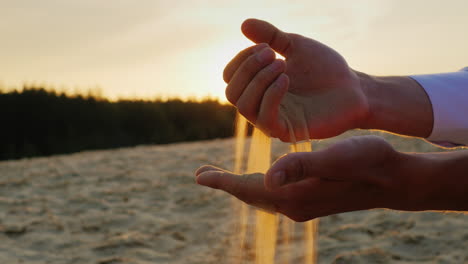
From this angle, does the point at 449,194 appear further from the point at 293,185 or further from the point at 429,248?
the point at 429,248

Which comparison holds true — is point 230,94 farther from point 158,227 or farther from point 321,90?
point 158,227

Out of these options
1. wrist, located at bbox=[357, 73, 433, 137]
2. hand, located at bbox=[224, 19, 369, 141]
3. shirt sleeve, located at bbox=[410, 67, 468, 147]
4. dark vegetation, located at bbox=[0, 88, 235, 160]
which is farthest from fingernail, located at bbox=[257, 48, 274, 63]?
dark vegetation, located at bbox=[0, 88, 235, 160]

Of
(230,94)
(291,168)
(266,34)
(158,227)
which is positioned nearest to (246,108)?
(230,94)

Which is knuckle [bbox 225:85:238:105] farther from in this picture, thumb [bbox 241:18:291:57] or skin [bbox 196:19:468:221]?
thumb [bbox 241:18:291:57]

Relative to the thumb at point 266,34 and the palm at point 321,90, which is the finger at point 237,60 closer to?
the thumb at point 266,34

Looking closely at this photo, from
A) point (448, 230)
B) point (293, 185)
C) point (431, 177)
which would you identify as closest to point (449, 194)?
point (431, 177)

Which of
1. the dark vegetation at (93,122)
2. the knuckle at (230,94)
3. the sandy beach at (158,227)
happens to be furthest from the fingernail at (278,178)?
the dark vegetation at (93,122)
